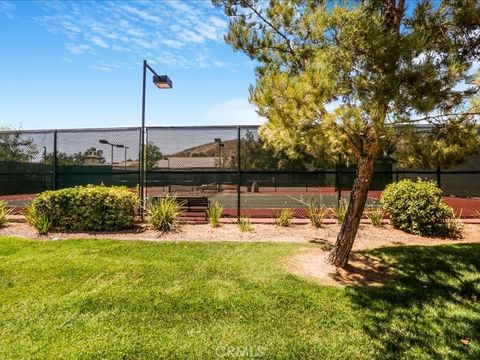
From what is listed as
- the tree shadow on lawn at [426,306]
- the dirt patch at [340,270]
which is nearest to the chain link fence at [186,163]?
the dirt patch at [340,270]

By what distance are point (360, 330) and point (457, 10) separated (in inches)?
165

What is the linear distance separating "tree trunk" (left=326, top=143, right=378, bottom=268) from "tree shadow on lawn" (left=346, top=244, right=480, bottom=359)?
0.91m

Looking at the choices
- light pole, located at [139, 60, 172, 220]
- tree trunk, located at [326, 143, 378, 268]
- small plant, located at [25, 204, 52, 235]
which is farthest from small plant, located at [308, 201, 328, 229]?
small plant, located at [25, 204, 52, 235]

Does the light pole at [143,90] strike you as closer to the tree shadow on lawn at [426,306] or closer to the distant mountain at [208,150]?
the distant mountain at [208,150]

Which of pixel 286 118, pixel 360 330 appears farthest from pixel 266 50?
pixel 360 330

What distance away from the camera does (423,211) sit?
8.68m

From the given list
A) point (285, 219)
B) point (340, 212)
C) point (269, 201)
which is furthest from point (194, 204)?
point (269, 201)

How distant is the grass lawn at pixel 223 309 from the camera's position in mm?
3605

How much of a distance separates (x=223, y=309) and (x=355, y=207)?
2.90m

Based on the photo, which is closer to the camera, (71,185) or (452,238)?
(452,238)

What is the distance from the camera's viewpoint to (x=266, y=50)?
644 cm

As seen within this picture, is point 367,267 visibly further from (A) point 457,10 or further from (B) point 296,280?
(A) point 457,10

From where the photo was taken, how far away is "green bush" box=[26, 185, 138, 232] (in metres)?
9.11

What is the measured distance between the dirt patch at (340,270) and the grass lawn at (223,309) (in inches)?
9.9
